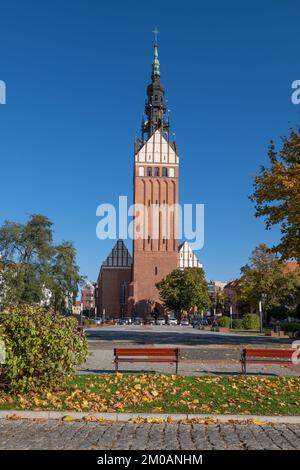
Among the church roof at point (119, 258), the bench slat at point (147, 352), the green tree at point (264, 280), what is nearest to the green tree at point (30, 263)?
the green tree at point (264, 280)

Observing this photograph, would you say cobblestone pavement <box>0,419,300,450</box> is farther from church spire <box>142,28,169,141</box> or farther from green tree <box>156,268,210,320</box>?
church spire <box>142,28,169,141</box>

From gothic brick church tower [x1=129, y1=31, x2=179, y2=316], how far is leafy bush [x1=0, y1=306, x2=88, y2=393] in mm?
74956

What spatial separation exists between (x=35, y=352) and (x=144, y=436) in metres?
3.16

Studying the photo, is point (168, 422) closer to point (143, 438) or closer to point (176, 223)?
point (143, 438)

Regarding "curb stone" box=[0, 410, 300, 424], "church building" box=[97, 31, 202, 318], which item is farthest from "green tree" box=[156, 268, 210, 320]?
"curb stone" box=[0, 410, 300, 424]

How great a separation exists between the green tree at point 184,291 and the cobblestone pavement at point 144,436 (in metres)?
67.6

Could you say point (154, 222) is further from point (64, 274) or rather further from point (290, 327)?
point (290, 327)

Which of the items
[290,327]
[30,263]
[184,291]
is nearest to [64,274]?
[30,263]

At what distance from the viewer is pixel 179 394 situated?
9953mm

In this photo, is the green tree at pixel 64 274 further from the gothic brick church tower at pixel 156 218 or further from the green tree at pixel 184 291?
the gothic brick church tower at pixel 156 218

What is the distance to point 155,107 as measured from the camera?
93.6 m

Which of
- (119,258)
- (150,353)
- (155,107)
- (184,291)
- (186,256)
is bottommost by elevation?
(150,353)
